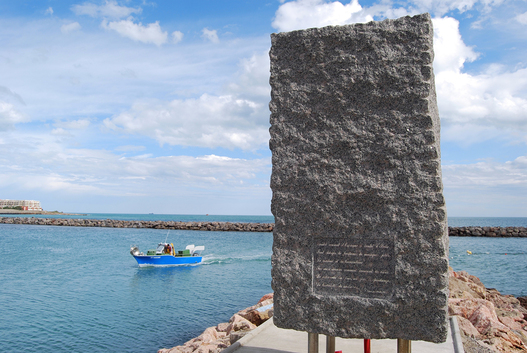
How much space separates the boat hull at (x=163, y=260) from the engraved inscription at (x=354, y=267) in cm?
1810

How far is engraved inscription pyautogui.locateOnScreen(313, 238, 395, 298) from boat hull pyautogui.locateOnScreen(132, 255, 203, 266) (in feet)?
59.4

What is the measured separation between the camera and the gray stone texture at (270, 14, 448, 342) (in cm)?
310

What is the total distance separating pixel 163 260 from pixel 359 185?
18.8 meters

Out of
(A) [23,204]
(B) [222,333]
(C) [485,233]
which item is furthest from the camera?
(A) [23,204]

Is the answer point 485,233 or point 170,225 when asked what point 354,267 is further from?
point 170,225

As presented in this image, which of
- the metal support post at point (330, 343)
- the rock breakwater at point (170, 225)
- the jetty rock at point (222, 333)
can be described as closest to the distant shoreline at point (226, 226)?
the rock breakwater at point (170, 225)

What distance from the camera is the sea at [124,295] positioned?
32.2 feet

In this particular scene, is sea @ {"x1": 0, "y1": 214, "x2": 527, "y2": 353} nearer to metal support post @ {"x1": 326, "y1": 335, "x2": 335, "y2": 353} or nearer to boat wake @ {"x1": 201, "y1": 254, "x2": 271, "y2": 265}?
boat wake @ {"x1": 201, "y1": 254, "x2": 271, "y2": 265}

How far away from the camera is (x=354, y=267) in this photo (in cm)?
325

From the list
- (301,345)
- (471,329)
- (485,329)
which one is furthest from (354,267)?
(485,329)

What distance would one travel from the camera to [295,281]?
3.38 m

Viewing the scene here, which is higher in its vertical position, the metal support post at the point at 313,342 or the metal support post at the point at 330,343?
the metal support post at the point at 313,342

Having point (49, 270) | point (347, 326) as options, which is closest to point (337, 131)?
point (347, 326)

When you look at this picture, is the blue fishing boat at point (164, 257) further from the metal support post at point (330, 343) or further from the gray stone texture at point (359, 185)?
the gray stone texture at point (359, 185)
